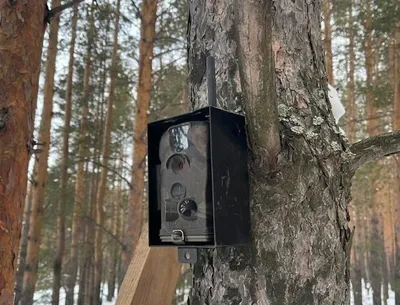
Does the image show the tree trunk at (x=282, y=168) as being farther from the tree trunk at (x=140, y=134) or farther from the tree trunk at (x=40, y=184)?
the tree trunk at (x=40, y=184)

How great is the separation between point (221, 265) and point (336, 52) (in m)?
11.2

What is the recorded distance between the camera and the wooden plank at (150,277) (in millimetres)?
1165

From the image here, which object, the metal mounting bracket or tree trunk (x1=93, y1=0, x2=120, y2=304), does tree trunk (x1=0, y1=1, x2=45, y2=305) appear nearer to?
the metal mounting bracket

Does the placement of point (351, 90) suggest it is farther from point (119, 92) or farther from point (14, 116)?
point (14, 116)

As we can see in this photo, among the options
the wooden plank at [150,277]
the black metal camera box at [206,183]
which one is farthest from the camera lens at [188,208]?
the wooden plank at [150,277]

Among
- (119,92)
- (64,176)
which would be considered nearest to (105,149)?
(64,176)

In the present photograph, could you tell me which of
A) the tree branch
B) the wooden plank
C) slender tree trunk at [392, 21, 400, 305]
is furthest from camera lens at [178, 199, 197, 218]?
slender tree trunk at [392, 21, 400, 305]

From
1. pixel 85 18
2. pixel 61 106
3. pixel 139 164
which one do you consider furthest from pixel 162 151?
pixel 61 106

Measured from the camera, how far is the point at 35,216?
7.65m

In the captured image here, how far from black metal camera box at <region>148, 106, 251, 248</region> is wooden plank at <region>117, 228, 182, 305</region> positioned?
0.20 metres

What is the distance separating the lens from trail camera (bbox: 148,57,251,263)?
0.92m

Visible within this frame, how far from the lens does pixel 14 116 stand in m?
2.76

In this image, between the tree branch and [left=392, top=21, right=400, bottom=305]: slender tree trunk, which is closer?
the tree branch

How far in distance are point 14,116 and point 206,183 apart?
2.18m
